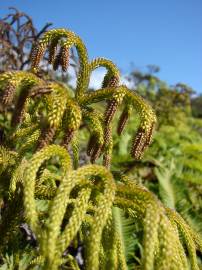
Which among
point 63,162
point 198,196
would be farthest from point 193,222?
point 63,162

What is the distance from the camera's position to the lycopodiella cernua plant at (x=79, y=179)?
148 cm

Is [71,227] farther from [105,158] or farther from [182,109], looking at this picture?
[182,109]

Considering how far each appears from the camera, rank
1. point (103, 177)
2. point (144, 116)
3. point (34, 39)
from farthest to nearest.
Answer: point (34, 39) → point (144, 116) → point (103, 177)

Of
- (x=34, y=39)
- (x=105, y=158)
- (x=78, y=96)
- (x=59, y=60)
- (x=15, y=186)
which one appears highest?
(x=34, y=39)

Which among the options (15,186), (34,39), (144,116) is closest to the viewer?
(144,116)

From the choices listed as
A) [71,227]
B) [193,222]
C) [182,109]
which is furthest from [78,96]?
[182,109]

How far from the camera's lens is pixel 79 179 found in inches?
62.4

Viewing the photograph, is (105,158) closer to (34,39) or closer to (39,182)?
(39,182)

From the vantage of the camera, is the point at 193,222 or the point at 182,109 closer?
the point at 193,222

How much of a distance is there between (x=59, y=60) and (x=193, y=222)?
3.64m

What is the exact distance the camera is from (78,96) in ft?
6.68

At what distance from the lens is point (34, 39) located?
5.06 metres

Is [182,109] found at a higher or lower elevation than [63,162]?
higher

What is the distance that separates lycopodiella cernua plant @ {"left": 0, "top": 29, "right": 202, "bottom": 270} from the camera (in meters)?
1.48
